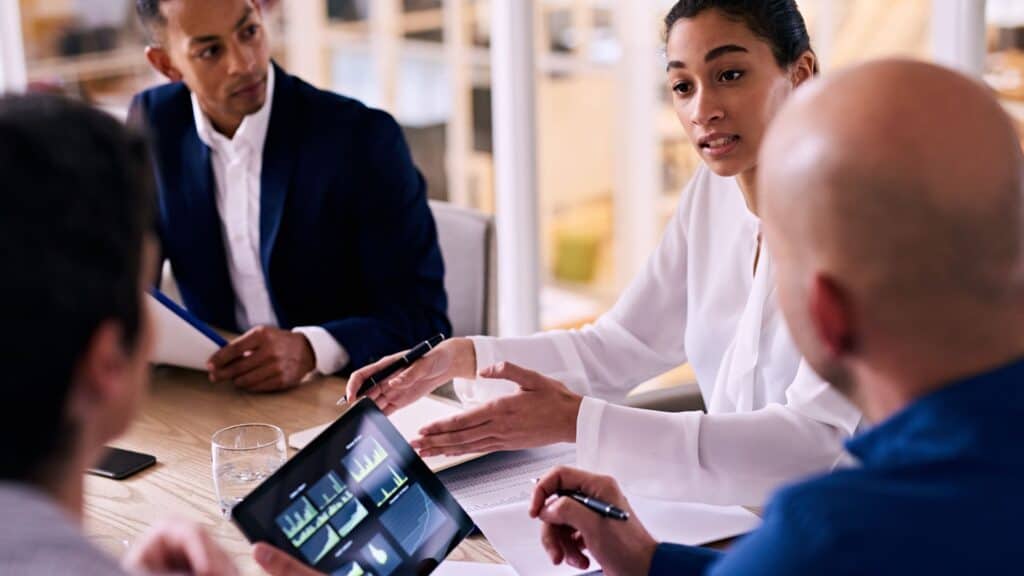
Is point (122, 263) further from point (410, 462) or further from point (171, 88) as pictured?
point (171, 88)

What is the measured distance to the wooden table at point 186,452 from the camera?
1429mm

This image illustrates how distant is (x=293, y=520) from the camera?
46.5 inches

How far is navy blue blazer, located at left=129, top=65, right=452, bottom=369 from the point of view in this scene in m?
2.29

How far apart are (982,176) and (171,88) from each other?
1979mm

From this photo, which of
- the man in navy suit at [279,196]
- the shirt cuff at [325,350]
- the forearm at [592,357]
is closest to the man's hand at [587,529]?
the forearm at [592,357]

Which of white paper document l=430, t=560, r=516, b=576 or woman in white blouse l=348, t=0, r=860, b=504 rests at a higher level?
woman in white blouse l=348, t=0, r=860, b=504

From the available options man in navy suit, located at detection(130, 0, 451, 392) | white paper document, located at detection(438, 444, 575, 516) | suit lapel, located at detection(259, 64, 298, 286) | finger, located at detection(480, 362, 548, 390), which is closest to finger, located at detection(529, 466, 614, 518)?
white paper document, located at detection(438, 444, 575, 516)

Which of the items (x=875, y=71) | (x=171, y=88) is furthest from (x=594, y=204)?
(x=875, y=71)

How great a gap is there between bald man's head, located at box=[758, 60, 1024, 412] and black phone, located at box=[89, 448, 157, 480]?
1.07 metres

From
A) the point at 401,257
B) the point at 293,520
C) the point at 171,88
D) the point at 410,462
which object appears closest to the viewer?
the point at 293,520

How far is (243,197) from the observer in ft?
7.75

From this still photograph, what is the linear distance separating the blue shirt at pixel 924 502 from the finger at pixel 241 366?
3.93ft

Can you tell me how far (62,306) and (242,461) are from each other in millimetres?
783

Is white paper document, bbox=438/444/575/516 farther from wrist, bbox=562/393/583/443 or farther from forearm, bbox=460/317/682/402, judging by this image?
forearm, bbox=460/317/682/402
